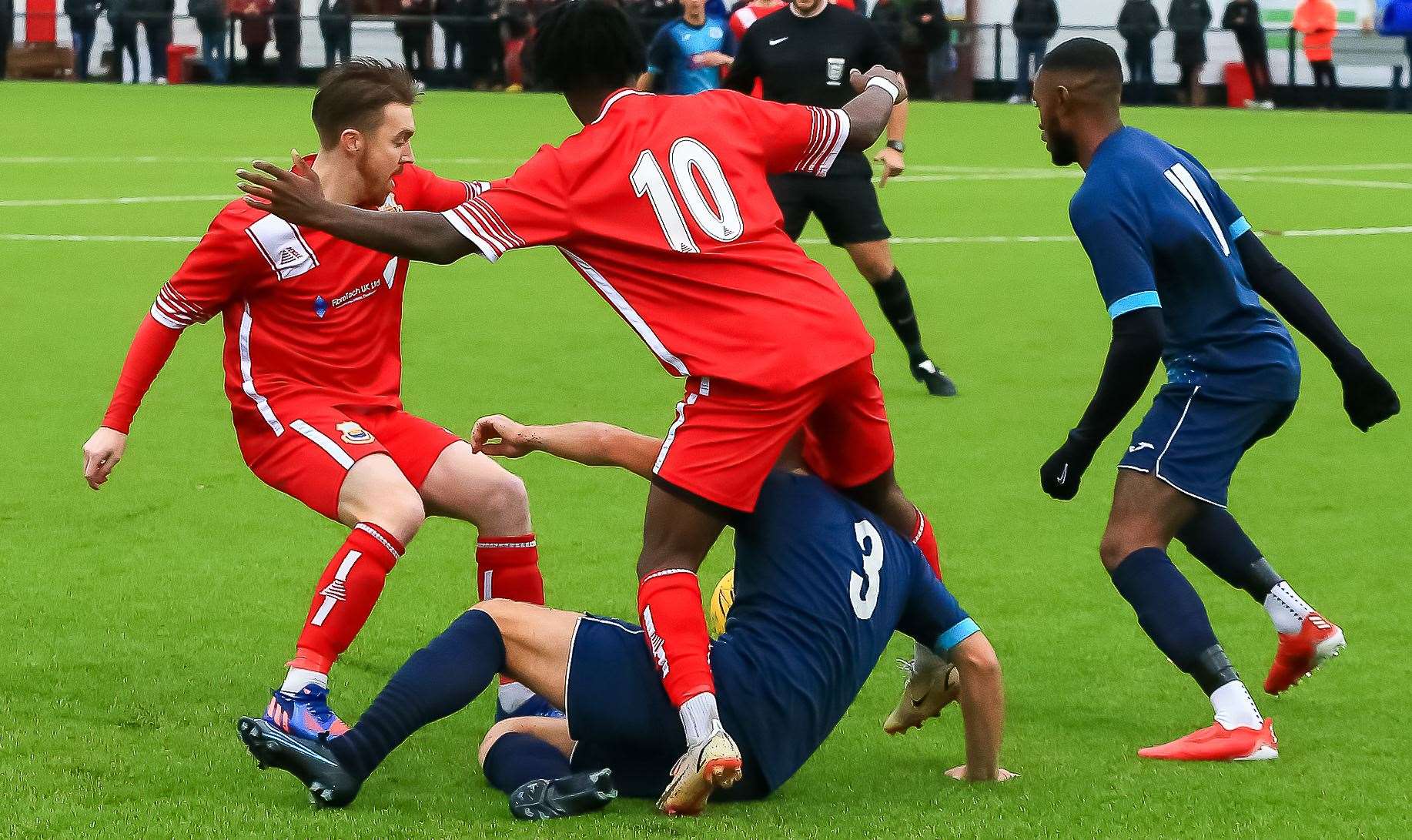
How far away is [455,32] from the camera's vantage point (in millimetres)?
34438

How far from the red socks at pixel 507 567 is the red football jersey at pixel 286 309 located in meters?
0.53

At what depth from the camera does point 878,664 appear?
5.96m

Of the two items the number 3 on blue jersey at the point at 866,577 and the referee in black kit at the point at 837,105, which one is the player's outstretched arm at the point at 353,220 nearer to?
the number 3 on blue jersey at the point at 866,577

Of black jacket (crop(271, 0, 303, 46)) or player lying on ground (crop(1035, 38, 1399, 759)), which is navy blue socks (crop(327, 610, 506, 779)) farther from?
black jacket (crop(271, 0, 303, 46))

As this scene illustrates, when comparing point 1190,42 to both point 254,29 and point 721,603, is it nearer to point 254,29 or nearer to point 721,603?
point 254,29

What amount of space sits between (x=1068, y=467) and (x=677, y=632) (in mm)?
1270

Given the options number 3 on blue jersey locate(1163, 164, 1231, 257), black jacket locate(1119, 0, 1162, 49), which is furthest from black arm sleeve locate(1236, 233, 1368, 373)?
black jacket locate(1119, 0, 1162, 49)

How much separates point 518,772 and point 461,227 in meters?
1.32

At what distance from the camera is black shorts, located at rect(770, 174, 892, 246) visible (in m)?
10.4

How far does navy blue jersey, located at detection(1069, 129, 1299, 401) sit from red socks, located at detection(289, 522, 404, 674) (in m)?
2.01

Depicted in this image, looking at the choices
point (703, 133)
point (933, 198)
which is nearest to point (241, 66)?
point (933, 198)

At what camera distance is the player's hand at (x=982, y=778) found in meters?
4.84

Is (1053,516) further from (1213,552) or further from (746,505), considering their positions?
(746,505)

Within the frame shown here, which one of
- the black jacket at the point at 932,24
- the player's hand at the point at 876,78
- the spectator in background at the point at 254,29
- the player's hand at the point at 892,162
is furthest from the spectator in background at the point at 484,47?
the player's hand at the point at 876,78
